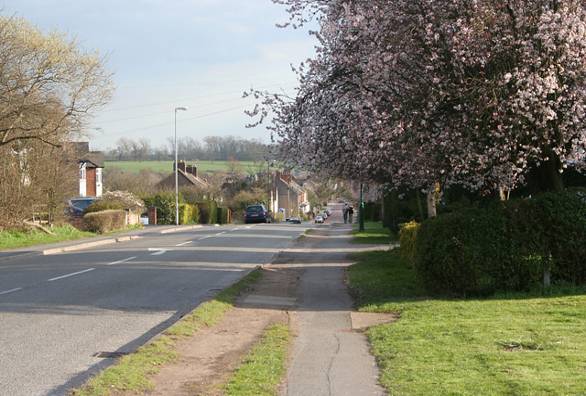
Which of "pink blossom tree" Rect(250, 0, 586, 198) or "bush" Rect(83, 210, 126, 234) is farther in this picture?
"bush" Rect(83, 210, 126, 234)

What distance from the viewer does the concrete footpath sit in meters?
7.30

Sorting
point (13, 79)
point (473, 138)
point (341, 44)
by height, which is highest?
point (13, 79)

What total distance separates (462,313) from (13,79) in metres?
23.8

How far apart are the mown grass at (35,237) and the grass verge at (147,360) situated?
2067 centimetres

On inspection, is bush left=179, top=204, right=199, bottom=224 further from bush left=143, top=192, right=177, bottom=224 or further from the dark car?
the dark car

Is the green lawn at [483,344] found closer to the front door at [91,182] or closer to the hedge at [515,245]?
the hedge at [515,245]

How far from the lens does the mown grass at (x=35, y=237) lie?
103 feet

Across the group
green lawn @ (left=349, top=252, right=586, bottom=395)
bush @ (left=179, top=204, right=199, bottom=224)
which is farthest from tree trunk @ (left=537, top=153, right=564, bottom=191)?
bush @ (left=179, top=204, right=199, bottom=224)

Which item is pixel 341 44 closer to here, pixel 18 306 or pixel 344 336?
pixel 344 336

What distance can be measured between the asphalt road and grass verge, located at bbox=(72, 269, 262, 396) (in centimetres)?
35

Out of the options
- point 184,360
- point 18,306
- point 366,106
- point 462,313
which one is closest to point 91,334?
point 184,360

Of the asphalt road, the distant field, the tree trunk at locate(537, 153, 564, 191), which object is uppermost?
the distant field

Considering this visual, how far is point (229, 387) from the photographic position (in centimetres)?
725

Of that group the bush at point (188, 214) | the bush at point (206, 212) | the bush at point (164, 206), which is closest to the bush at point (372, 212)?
the bush at point (206, 212)
